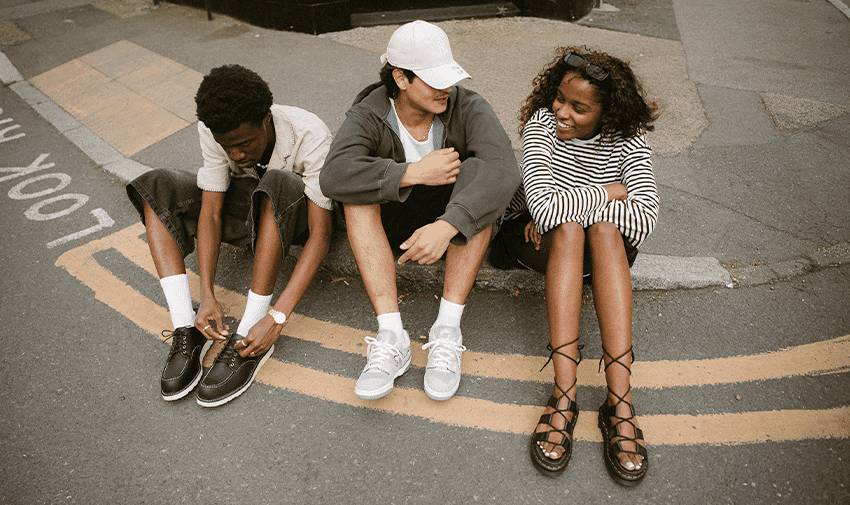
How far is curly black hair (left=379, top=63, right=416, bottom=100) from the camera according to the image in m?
2.22

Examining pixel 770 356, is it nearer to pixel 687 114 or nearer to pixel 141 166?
pixel 687 114

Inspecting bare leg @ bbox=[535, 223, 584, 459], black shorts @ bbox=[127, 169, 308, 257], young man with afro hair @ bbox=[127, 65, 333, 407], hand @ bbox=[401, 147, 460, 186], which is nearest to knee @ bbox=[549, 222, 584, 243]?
bare leg @ bbox=[535, 223, 584, 459]

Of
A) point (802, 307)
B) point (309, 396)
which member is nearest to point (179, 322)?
point (309, 396)

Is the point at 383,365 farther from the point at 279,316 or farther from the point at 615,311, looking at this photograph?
the point at 615,311

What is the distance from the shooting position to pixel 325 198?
2328 mm

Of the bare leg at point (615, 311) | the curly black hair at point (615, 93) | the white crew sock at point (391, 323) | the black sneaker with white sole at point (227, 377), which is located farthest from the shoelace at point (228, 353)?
the curly black hair at point (615, 93)

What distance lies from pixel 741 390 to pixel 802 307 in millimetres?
745

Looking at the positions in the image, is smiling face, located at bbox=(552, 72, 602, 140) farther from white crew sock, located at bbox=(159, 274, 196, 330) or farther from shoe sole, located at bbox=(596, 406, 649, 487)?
white crew sock, located at bbox=(159, 274, 196, 330)

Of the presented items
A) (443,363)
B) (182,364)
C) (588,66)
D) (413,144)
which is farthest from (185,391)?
(588,66)

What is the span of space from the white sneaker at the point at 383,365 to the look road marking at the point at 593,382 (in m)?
0.12

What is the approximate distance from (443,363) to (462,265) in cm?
45

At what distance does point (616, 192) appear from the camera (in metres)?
2.20

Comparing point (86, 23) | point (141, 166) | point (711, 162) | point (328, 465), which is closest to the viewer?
point (328, 465)

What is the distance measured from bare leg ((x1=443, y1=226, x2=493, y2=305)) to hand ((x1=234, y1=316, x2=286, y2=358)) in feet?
2.76
